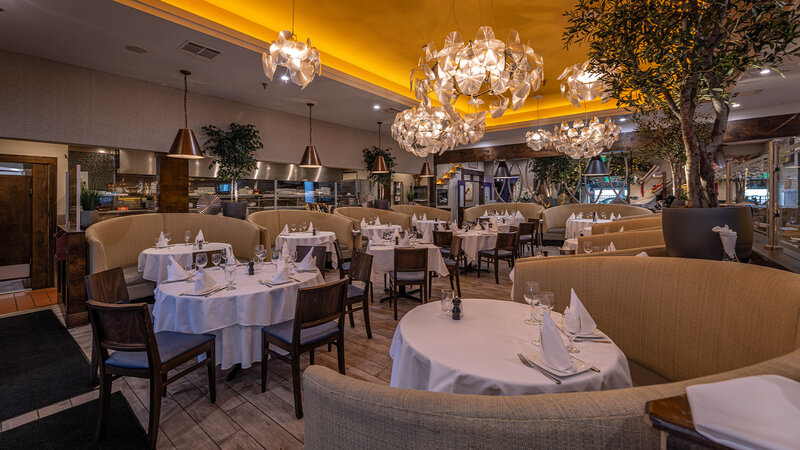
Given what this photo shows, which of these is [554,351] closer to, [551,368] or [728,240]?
[551,368]

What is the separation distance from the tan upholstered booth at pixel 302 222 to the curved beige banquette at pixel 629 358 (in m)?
4.91

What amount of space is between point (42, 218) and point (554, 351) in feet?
29.0

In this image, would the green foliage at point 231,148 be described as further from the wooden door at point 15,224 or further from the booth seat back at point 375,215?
the wooden door at point 15,224

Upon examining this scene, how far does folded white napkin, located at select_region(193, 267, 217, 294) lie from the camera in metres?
2.67

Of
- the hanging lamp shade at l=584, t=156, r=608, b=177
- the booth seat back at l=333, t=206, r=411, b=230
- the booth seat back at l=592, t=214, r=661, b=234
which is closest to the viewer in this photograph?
the booth seat back at l=592, t=214, r=661, b=234

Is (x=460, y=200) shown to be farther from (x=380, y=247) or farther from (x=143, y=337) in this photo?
(x=143, y=337)

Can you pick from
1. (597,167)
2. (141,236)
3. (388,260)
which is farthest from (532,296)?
(597,167)

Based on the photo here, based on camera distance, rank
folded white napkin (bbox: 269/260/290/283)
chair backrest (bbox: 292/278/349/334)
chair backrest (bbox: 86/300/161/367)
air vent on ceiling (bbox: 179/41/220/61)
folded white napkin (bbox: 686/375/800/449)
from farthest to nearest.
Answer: air vent on ceiling (bbox: 179/41/220/61)
folded white napkin (bbox: 269/260/290/283)
chair backrest (bbox: 292/278/349/334)
chair backrest (bbox: 86/300/161/367)
folded white napkin (bbox: 686/375/800/449)

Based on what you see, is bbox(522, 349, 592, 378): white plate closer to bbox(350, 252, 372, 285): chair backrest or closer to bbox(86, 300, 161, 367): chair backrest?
bbox(86, 300, 161, 367): chair backrest

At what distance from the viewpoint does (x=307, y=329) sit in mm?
2734

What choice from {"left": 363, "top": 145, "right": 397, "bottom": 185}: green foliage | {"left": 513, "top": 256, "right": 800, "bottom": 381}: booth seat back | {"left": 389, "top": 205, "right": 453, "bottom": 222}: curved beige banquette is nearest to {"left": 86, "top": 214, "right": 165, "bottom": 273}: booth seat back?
{"left": 513, "top": 256, "right": 800, "bottom": 381}: booth seat back

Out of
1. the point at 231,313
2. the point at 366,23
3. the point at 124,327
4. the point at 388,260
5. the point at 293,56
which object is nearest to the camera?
the point at 124,327

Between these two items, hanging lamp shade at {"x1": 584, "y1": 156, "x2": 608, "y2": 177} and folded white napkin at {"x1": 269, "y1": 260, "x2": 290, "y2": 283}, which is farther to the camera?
hanging lamp shade at {"x1": 584, "y1": 156, "x2": 608, "y2": 177}

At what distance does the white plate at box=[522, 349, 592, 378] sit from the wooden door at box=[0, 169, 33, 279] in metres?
8.84
